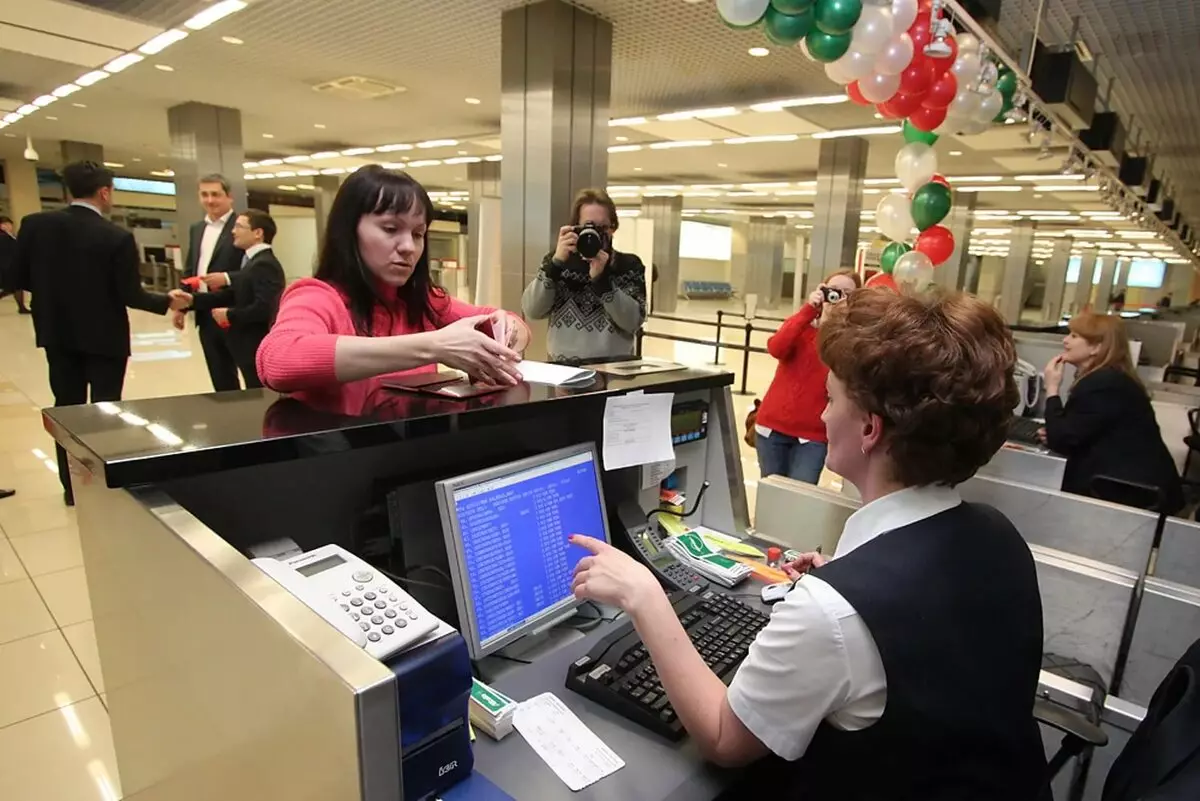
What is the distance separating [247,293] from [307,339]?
331 cm

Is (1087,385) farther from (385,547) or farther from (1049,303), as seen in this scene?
(1049,303)

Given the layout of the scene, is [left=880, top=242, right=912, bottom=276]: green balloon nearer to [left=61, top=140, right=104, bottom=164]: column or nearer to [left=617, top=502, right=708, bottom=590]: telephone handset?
[left=617, top=502, right=708, bottom=590]: telephone handset

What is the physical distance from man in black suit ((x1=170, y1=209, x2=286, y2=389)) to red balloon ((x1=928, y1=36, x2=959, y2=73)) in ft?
11.4

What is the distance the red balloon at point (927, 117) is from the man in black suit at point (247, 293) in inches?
137

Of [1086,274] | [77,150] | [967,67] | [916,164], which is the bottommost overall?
[1086,274]

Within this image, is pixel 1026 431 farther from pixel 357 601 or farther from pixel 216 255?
pixel 216 255

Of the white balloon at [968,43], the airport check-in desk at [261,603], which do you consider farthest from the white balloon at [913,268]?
the airport check-in desk at [261,603]

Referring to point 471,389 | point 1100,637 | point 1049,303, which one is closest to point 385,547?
point 471,389

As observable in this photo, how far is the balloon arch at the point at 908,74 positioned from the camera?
254cm

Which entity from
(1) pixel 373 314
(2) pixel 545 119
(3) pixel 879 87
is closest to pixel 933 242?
(3) pixel 879 87

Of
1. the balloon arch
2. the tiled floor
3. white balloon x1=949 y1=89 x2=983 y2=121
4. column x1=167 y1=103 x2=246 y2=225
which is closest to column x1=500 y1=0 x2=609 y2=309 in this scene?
the balloon arch

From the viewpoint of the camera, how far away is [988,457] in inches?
36.1

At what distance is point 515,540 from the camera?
3.74ft

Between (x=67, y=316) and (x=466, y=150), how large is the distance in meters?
6.94
